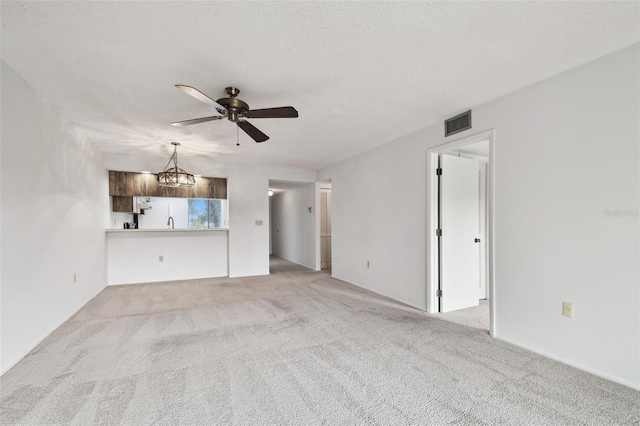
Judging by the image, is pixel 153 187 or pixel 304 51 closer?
pixel 304 51

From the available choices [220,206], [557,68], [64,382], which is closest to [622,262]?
[557,68]

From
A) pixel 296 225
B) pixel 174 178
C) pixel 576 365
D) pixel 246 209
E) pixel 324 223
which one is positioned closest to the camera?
pixel 576 365

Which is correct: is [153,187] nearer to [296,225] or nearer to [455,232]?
[296,225]

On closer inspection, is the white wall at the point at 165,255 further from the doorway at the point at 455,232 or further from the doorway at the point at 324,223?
the doorway at the point at 455,232

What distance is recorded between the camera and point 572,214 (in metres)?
2.30

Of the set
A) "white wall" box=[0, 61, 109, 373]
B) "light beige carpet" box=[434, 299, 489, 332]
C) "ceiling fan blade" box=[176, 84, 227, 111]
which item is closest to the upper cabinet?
"white wall" box=[0, 61, 109, 373]

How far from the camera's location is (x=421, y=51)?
6.81ft

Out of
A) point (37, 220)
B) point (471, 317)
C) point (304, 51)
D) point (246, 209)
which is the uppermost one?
point (304, 51)

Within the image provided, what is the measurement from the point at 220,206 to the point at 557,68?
5.77 metres

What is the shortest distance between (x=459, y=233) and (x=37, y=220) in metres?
4.69

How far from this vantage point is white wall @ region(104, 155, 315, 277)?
591 centimetres

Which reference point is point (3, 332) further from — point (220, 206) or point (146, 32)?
point (220, 206)

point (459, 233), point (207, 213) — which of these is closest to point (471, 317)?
point (459, 233)

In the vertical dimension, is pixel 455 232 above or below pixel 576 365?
above
